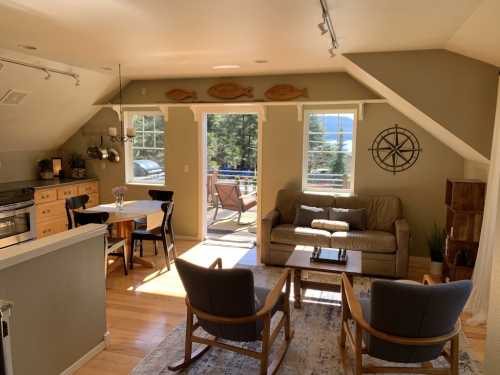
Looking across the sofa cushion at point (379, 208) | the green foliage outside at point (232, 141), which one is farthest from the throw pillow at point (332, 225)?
the green foliage outside at point (232, 141)

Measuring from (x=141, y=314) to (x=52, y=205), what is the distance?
3.06 meters

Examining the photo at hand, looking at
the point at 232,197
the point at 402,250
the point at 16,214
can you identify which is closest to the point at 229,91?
the point at 232,197

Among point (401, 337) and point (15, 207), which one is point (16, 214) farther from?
point (401, 337)

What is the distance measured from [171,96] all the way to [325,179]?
2630 millimetres

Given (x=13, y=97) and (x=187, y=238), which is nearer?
(x=13, y=97)

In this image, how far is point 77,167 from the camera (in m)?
6.41

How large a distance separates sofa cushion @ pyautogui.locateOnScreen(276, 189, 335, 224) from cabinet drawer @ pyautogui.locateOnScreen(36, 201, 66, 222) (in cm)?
332

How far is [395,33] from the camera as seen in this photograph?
10.00 feet

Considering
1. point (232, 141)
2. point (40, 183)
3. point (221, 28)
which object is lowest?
point (40, 183)

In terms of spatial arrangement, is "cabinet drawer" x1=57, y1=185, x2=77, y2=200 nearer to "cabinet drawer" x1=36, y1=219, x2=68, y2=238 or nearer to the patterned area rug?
"cabinet drawer" x1=36, y1=219, x2=68, y2=238

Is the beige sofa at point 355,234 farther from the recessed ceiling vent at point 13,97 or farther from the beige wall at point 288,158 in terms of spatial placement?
the recessed ceiling vent at point 13,97

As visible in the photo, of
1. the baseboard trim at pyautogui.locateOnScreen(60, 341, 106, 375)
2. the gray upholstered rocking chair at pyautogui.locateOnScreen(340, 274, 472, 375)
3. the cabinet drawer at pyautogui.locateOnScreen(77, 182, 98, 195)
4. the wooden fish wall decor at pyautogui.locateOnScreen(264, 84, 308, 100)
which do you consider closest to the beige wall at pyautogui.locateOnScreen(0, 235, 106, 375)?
the baseboard trim at pyautogui.locateOnScreen(60, 341, 106, 375)

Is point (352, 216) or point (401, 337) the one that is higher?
point (352, 216)

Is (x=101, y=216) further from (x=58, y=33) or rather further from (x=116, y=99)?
(x=116, y=99)
